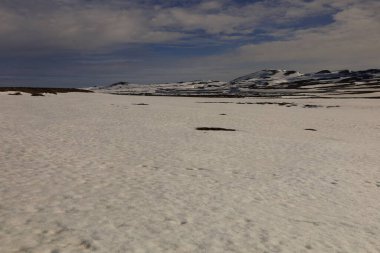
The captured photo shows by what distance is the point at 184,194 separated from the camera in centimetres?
1338

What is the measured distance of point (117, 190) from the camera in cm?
1341

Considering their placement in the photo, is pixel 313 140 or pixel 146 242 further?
pixel 313 140

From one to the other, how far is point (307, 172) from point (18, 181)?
11901 mm

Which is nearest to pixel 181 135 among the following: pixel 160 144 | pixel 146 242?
pixel 160 144

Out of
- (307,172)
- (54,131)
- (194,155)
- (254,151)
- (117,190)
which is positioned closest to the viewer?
(117,190)

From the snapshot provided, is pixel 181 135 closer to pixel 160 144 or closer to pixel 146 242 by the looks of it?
pixel 160 144

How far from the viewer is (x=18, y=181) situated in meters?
13.9

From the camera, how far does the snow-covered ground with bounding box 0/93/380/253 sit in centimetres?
955

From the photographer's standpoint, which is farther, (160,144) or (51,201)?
(160,144)

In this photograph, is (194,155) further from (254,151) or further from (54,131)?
(54,131)

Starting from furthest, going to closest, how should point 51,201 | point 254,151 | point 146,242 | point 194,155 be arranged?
point 254,151
point 194,155
point 51,201
point 146,242

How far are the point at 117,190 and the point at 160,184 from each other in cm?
176

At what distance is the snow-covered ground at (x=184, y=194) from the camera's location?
9.55 m

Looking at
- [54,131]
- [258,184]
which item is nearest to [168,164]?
[258,184]
